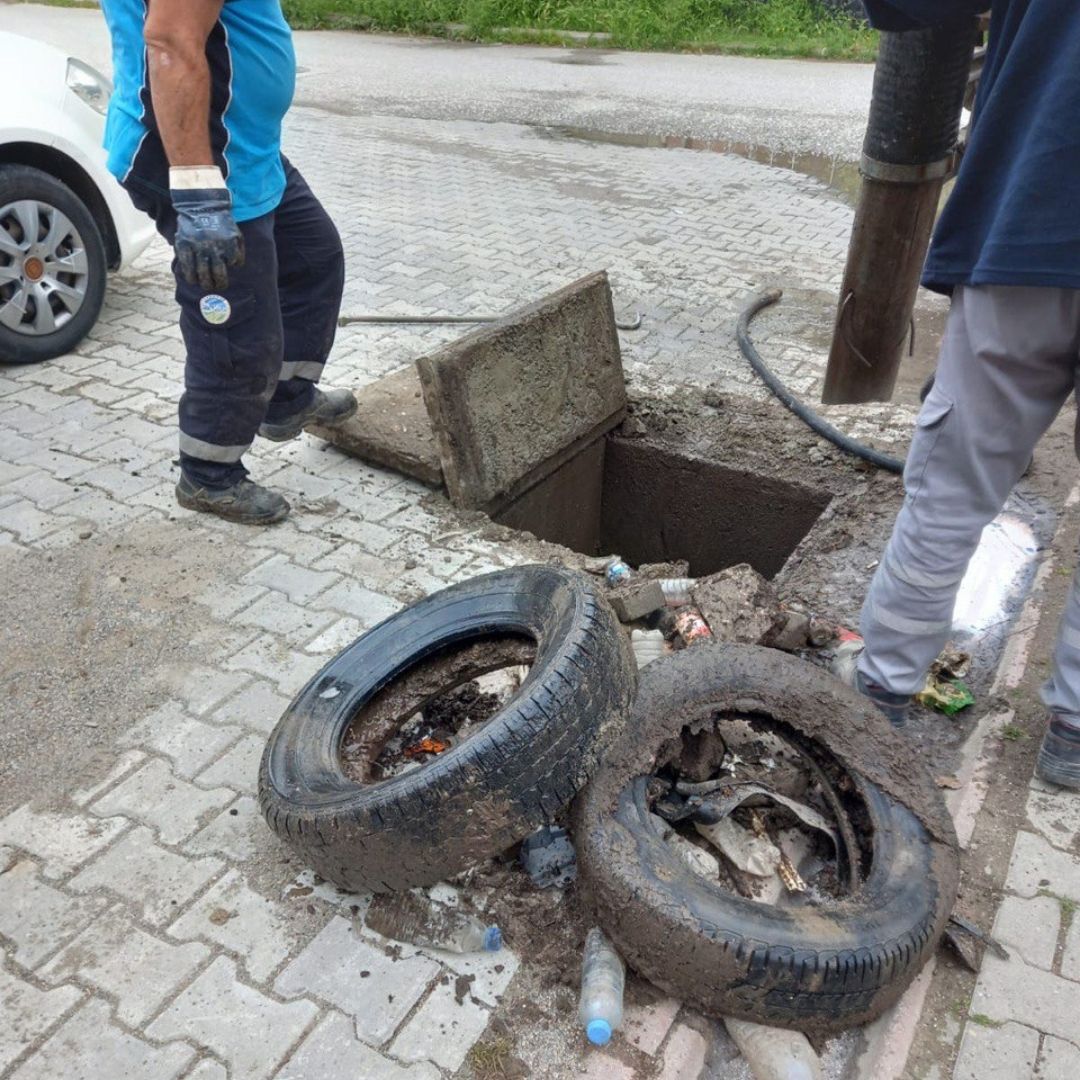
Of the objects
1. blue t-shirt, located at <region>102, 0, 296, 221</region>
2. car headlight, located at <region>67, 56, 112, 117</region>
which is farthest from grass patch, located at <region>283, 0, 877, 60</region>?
blue t-shirt, located at <region>102, 0, 296, 221</region>

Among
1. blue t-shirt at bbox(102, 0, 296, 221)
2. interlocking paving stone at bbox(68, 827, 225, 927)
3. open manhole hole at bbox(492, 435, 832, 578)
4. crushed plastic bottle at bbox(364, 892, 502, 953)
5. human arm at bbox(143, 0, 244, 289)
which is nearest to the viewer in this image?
crushed plastic bottle at bbox(364, 892, 502, 953)

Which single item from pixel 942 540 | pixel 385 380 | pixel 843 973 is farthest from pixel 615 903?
pixel 385 380

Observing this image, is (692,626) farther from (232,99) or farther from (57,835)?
(232,99)

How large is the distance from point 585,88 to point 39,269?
9040 millimetres

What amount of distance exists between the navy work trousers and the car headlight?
2.00m

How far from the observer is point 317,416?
4285mm

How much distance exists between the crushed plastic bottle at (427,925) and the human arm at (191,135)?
2127 millimetres

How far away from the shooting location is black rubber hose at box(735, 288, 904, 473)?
435 centimetres

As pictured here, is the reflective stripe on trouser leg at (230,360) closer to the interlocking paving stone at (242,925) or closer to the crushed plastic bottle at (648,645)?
the crushed plastic bottle at (648,645)

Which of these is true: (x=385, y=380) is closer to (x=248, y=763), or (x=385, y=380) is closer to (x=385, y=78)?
(x=248, y=763)

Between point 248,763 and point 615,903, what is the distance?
3.92 feet

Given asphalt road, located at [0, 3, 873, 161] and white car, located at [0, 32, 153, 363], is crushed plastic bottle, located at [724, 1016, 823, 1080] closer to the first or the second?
white car, located at [0, 32, 153, 363]

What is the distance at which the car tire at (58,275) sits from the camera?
4742mm

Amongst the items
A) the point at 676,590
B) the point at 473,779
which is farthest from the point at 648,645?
the point at 473,779
